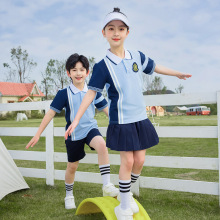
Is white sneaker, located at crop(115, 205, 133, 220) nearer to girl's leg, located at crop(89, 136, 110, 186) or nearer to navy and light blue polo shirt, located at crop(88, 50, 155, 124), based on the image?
girl's leg, located at crop(89, 136, 110, 186)

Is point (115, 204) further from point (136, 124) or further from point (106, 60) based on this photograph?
point (106, 60)

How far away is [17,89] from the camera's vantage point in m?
43.8

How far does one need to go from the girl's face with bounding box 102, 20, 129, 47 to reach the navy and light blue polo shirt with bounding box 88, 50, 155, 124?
12 cm

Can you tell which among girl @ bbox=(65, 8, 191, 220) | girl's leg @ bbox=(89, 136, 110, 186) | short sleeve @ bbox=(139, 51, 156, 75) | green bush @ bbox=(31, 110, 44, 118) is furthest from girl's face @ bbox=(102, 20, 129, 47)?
green bush @ bbox=(31, 110, 44, 118)

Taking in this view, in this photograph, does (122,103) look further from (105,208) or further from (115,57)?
(105,208)

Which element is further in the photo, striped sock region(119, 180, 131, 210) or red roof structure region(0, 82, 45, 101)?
red roof structure region(0, 82, 45, 101)

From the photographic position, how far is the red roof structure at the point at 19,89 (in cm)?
4269

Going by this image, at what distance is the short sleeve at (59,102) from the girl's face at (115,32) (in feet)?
4.08

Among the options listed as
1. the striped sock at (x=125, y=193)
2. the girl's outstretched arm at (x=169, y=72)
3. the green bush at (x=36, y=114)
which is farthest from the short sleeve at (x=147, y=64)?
the green bush at (x=36, y=114)

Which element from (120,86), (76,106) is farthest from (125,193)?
(76,106)

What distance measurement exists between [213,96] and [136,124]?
146 cm

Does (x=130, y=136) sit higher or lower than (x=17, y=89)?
lower

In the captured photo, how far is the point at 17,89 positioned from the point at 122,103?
→ 141 feet

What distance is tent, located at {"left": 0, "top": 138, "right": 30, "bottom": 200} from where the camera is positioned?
15.0 feet
